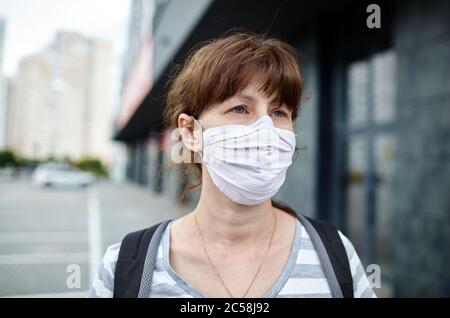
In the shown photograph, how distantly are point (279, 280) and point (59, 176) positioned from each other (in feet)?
3.50

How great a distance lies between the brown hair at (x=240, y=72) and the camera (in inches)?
36.7

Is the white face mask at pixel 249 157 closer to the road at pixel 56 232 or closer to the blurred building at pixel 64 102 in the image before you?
the road at pixel 56 232

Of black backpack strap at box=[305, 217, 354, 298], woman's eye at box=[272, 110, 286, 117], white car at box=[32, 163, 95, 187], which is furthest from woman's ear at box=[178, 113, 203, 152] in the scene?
white car at box=[32, 163, 95, 187]

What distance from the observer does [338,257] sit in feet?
3.19

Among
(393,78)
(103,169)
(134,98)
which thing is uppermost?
(393,78)

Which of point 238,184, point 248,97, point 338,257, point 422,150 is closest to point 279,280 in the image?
point 338,257

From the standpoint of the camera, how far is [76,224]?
65.6 inches

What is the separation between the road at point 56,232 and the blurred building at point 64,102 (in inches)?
7.7

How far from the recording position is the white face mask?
97cm

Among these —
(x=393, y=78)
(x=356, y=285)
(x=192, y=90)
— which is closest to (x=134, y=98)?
(x=192, y=90)

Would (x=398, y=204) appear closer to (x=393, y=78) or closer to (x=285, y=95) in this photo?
(x=393, y=78)

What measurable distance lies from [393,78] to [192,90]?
264 cm

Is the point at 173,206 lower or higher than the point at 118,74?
lower
